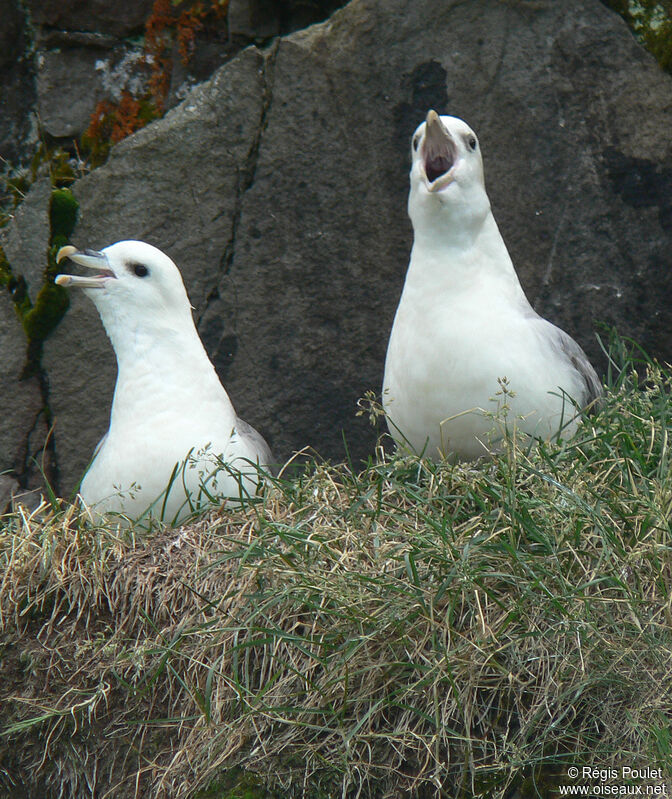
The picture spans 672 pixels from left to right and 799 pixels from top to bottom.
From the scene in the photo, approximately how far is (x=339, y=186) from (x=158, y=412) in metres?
1.48

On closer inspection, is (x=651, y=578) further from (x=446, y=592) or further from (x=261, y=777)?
(x=261, y=777)

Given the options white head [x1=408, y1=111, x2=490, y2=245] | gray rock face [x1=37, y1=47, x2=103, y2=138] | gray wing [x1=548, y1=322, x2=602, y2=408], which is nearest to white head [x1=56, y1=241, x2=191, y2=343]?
white head [x1=408, y1=111, x2=490, y2=245]

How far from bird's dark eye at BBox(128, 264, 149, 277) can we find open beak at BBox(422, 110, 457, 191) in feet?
3.55

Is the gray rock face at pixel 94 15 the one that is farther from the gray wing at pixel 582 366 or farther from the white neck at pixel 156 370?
the gray wing at pixel 582 366

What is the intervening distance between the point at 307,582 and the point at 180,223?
241 cm

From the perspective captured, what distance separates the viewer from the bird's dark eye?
14.2 ft

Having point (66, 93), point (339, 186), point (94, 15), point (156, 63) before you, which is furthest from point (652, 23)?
point (66, 93)

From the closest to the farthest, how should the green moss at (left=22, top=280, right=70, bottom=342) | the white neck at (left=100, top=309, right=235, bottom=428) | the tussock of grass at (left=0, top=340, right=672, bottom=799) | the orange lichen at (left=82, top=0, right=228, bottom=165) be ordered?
the tussock of grass at (left=0, top=340, right=672, bottom=799) → the white neck at (left=100, top=309, right=235, bottom=428) → the green moss at (left=22, top=280, right=70, bottom=342) → the orange lichen at (left=82, top=0, right=228, bottom=165)

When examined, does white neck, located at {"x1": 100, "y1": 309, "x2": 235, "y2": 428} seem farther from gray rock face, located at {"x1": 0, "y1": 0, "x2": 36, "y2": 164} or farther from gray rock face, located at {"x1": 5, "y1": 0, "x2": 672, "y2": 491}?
gray rock face, located at {"x1": 0, "y1": 0, "x2": 36, "y2": 164}

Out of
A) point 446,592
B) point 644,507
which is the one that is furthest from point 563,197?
point 446,592

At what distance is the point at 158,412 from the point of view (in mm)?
4102

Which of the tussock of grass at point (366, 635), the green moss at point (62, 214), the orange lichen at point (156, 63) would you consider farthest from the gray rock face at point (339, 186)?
the tussock of grass at point (366, 635)

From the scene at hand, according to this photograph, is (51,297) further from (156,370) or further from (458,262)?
(458,262)

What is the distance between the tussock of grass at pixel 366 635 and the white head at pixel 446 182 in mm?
935
